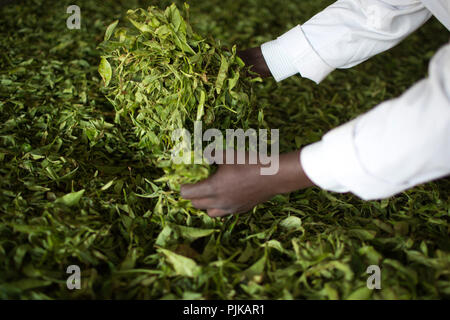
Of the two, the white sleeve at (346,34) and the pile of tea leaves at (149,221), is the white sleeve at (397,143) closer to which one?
the pile of tea leaves at (149,221)

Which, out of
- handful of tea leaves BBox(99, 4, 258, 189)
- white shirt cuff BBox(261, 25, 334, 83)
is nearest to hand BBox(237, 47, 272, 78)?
white shirt cuff BBox(261, 25, 334, 83)

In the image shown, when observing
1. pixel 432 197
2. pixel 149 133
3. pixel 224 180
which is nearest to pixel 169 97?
pixel 149 133

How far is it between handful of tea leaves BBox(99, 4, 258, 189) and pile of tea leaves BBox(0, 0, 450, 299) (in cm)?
1

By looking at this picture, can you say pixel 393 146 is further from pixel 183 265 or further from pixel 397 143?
pixel 183 265

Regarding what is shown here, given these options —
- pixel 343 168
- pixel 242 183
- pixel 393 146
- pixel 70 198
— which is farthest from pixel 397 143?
pixel 70 198

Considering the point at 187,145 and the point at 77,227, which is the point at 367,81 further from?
the point at 77,227

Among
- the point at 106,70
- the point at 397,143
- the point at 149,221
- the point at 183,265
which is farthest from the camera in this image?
the point at 106,70

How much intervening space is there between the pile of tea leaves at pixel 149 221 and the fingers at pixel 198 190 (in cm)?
8

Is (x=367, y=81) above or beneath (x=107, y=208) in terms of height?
above

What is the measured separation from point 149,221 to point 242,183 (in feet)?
0.96

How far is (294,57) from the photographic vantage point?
109cm

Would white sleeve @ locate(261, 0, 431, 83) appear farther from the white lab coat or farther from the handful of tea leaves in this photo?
the handful of tea leaves
